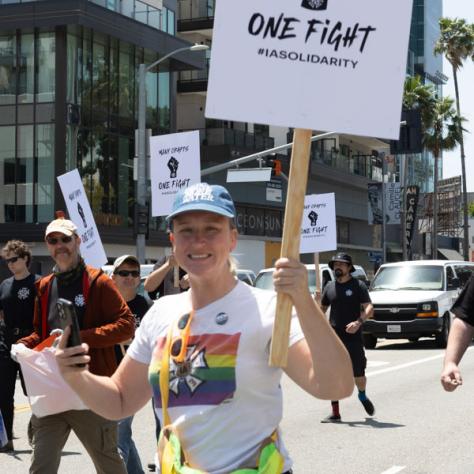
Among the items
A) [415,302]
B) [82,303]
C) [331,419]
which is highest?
[82,303]

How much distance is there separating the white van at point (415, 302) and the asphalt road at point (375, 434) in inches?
253

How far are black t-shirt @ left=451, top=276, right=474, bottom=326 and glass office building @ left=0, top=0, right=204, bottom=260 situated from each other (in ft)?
107

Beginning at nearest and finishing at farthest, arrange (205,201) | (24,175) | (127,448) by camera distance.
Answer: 1. (205,201)
2. (127,448)
3. (24,175)

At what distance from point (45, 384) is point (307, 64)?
2.74 m

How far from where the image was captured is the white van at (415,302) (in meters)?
22.2

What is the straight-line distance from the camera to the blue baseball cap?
3.39m

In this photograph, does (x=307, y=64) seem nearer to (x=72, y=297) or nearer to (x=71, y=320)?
(x=71, y=320)

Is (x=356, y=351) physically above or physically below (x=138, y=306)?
below

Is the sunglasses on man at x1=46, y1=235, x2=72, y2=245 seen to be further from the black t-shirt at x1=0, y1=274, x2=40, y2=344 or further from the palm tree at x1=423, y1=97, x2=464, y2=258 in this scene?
the palm tree at x1=423, y1=97, x2=464, y2=258

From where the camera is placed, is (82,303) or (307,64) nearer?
(307,64)

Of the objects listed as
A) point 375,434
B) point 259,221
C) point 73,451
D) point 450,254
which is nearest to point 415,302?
point 375,434

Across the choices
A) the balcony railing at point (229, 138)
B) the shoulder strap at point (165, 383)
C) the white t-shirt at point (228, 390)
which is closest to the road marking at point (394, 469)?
the white t-shirt at point (228, 390)

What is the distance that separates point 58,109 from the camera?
3762 cm

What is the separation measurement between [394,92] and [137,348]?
123cm
